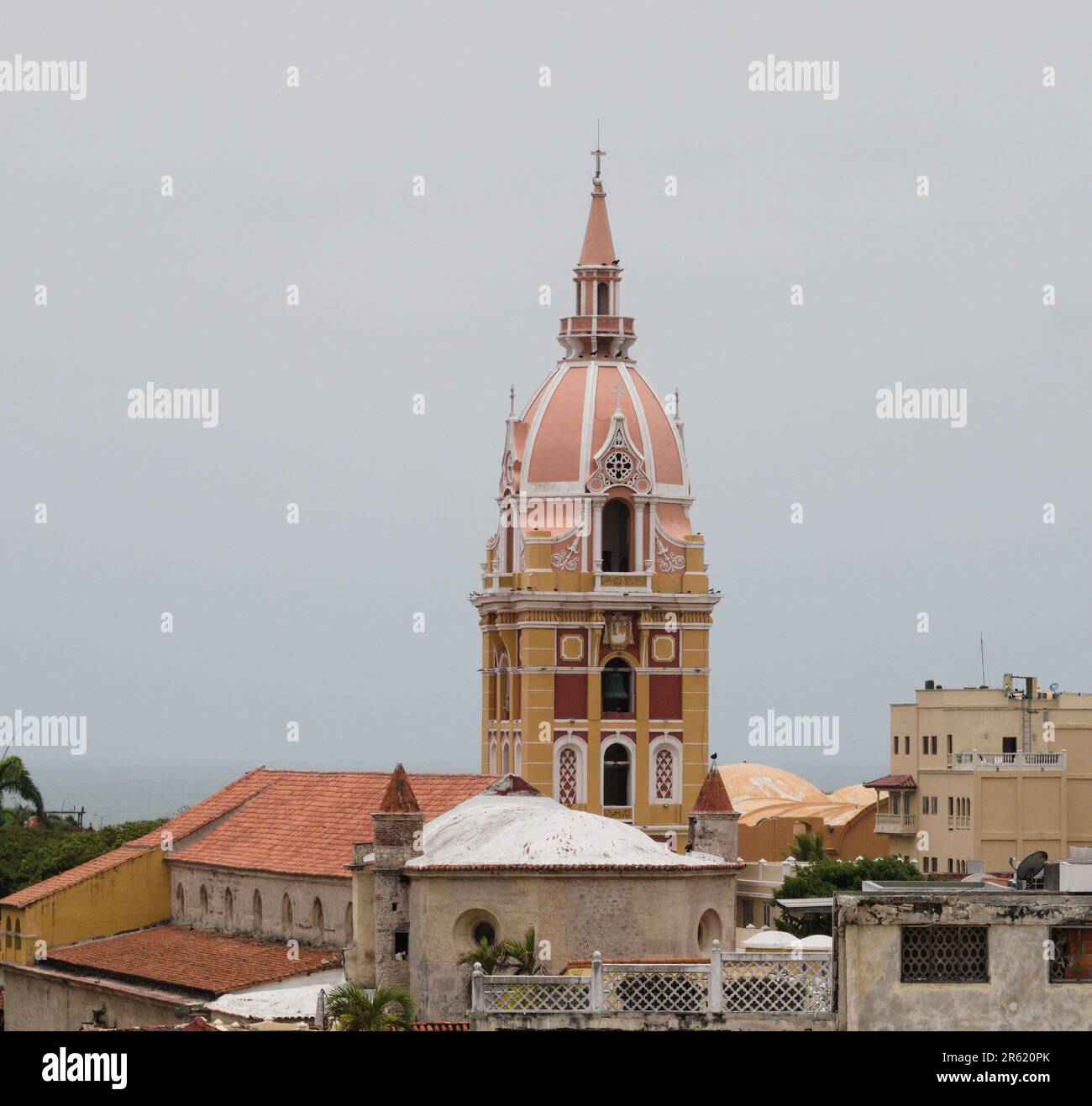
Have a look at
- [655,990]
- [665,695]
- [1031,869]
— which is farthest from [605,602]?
[655,990]

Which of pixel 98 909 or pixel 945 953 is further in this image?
→ pixel 98 909

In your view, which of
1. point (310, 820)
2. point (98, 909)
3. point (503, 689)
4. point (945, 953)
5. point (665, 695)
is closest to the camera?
point (945, 953)

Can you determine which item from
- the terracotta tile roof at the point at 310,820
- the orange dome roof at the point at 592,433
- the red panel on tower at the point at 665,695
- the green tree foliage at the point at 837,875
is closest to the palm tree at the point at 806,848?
the green tree foliage at the point at 837,875

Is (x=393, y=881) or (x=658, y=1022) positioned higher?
(x=393, y=881)

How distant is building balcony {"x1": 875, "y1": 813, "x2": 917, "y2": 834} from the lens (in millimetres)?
111812

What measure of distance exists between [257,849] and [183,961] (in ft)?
15.1

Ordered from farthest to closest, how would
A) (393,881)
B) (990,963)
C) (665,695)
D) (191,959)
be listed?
(665,695), (191,959), (393,881), (990,963)

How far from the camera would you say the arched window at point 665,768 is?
264ft

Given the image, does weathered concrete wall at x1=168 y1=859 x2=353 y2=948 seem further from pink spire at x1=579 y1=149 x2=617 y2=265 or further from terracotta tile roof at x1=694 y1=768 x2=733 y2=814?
pink spire at x1=579 y1=149 x2=617 y2=265

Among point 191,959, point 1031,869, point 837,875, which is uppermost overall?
point 1031,869

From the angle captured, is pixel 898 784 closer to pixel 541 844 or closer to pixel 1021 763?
pixel 1021 763

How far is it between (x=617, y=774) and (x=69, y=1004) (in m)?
15.8

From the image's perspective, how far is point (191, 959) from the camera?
242ft
